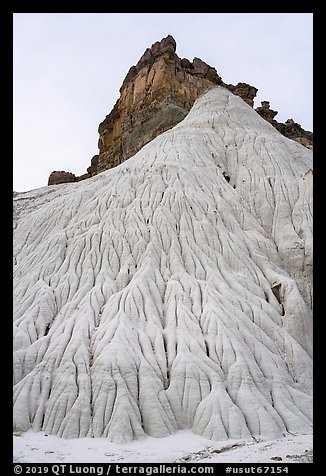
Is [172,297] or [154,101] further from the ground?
[154,101]

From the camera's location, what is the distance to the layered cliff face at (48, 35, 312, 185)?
48594 mm

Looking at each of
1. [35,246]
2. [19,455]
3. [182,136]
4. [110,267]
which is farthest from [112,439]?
[182,136]

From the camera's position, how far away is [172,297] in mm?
20359

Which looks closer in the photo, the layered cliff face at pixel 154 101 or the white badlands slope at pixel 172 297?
the white badlands slope at pixel 172 297

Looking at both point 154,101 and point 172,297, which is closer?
point 172,297

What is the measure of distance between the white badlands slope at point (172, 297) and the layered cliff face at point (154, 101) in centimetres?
1641

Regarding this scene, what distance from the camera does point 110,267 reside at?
22.2 meters

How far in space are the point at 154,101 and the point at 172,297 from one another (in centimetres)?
3320

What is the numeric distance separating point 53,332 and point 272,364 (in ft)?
25.9

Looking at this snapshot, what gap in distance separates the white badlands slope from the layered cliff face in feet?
53.8

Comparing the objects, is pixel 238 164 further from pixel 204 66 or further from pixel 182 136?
pixel 204 66

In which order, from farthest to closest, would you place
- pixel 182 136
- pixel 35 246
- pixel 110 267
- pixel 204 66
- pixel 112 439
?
1. pixel 204 66
2. pixel 182 136
3. pixel 35 246
4. pixel 110 267
5. pixel 112 439

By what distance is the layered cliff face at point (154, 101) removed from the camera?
48594 mm
